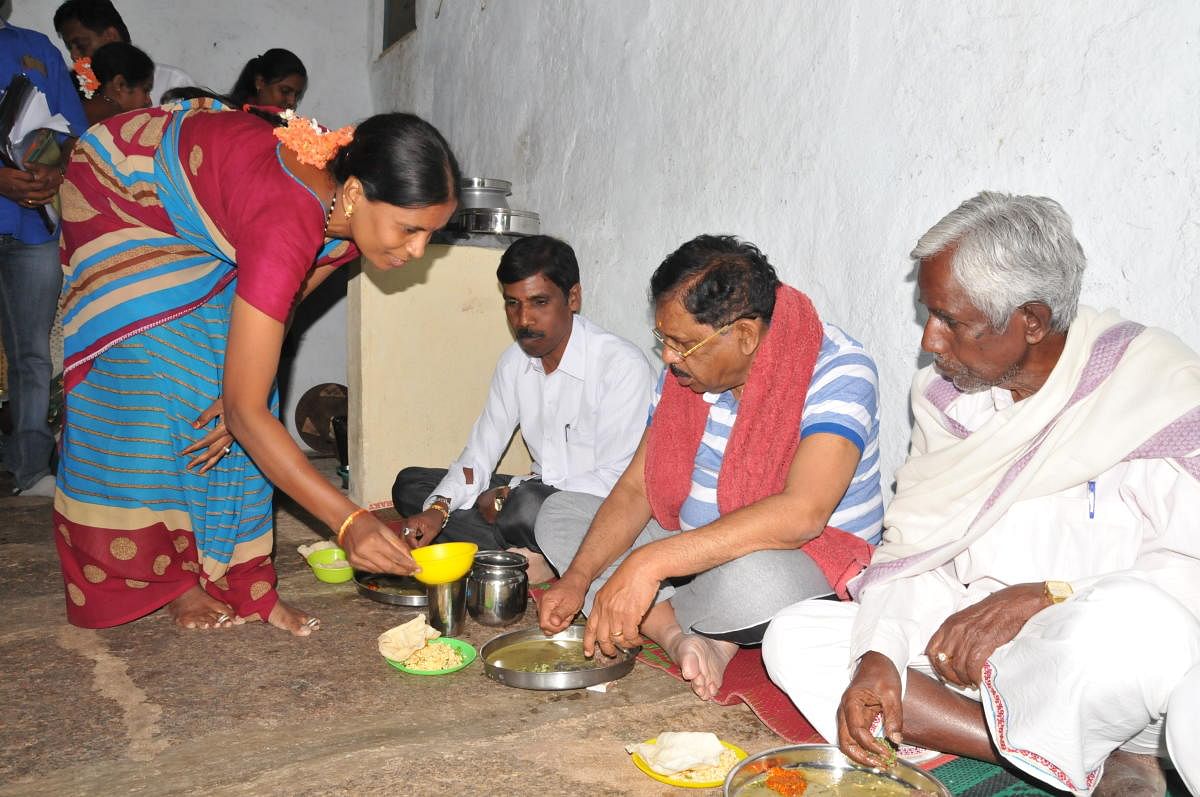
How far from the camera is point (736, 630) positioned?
2367 millimetres

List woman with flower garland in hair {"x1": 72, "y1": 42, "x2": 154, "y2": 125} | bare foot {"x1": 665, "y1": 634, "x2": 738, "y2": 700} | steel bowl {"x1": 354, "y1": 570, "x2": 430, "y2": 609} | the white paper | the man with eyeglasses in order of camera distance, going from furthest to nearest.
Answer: woman with flower garland in hair {"x1": 72, "y1": 42, "x2": 154, "y2": 125} → the white paper → steel bowl {"x1": 354, "y1": 570, "x2": 430, "y2": 609} → bare foot {"x1": 665, "y1": 634, "x2": 738, "y2": 700} → the man with eyeglasses

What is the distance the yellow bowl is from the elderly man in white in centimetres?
87

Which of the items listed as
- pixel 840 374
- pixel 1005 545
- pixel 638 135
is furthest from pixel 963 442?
pixel 638 135

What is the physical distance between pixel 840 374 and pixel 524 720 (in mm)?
1139

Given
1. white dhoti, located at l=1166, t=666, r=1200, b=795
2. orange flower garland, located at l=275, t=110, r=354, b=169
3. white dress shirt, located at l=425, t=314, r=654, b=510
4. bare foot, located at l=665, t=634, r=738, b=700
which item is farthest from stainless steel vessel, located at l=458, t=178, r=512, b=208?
white dhoti, located at l=1166, t=666, r=1200, b=795

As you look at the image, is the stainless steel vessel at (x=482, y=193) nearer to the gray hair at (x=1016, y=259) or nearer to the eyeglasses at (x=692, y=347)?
the eyeglasses at (x=692, y=347)

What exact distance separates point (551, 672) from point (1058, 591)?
117 centimetres

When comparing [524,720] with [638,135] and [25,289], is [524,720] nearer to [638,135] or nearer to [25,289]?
[638,135]

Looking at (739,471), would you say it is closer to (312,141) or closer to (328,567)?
(312,141)

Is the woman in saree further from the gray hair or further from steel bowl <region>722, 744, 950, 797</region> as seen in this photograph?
the gray hair

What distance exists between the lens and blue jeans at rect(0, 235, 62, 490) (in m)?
4.19

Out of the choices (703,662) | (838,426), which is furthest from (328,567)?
(838,426)

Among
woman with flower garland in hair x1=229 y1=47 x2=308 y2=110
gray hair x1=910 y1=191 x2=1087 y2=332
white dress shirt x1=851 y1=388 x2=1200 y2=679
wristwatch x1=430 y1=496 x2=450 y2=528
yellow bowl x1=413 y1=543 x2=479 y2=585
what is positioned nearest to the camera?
white dress shirt x1=851 y1=388 x2=1200 y2=679

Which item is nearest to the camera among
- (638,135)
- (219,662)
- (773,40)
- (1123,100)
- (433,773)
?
(433,773)
